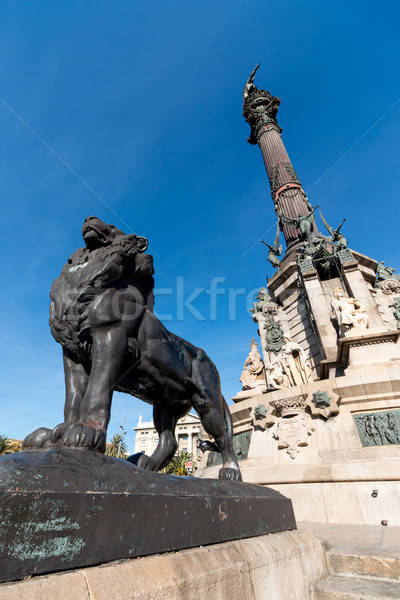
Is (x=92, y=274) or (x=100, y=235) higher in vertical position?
(x=100, y=235)

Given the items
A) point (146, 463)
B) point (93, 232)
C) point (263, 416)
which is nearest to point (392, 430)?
point (263, 416)

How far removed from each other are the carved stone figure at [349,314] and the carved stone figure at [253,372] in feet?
14.3

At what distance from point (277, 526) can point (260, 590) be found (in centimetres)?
91

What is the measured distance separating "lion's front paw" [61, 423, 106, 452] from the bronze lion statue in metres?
0.07

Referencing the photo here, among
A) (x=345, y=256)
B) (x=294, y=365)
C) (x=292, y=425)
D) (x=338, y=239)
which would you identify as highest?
(x=338, y=239)

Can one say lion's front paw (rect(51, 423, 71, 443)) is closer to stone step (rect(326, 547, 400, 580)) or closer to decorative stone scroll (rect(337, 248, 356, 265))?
stone step (rect(326, 547, 400, 580))

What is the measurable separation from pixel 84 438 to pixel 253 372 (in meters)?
12.0

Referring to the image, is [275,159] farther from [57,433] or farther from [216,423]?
[57,433]

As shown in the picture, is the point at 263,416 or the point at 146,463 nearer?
the point at 146,463

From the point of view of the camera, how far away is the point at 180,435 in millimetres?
Answer: 60219

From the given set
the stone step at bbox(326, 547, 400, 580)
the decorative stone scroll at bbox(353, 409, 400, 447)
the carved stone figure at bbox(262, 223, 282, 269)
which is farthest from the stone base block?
the carved stone figure at bbox(262, 223, 282, 269)

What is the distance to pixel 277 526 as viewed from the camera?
2.73 m

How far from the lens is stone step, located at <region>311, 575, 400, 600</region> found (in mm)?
2142

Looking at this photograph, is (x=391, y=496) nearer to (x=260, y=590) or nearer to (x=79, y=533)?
(x=260, y=590)
